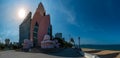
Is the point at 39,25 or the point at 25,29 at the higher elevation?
the point at 39,25

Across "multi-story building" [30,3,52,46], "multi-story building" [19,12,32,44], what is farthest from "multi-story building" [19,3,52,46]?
"multi-story building" [19,12,32,44]

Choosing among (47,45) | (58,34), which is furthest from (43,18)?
(58,34)

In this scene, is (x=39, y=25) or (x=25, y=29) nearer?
(x=39, y=25)

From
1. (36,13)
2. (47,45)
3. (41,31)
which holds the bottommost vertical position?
(47,45)

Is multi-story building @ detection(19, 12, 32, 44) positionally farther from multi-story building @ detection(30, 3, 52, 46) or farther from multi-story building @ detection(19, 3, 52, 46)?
multi-story building @ detection(30, 3, 52, 46)

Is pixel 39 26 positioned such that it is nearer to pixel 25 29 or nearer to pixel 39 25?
pixel 39 25

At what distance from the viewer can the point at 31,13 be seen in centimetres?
5756

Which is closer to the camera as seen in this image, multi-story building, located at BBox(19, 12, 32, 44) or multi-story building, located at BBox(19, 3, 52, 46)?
multi-story building, located at BBox(19, 3, 52, 46)

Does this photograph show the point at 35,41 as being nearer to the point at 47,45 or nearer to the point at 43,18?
the point at 43,18

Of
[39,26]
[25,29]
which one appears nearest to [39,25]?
[39,26]

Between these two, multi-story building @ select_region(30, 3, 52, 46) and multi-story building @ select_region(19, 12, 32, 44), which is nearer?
multi-story building @ select_region(30, 3, 52, 46)

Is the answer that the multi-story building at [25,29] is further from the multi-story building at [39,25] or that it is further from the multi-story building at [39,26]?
the multi-story building at [39,25]

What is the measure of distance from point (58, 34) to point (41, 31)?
2815cm

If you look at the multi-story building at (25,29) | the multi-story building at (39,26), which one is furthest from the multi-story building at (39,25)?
the multi-story building at (25,29)
